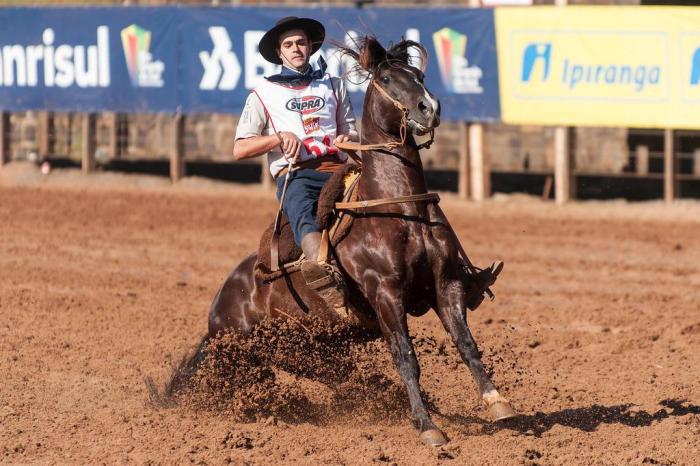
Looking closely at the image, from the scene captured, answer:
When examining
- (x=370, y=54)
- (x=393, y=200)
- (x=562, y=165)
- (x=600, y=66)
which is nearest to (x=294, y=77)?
(x=370, y=54)

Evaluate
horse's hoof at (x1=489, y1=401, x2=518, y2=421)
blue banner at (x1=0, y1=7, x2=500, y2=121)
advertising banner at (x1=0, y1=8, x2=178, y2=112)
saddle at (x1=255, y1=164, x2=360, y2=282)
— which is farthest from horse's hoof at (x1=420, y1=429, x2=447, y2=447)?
advertising banner at (x1=0, y1=8, x2=178, y2=112)

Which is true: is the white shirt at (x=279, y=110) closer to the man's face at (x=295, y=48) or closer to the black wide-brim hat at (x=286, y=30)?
the man's face at (x=295, y=48)

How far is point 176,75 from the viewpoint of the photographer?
16.9 metres

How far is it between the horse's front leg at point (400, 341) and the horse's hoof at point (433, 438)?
65 millimetres

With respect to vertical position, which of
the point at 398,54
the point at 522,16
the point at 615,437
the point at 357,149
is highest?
the point at 522,16

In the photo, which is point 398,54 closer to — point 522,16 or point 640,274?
point 640,274

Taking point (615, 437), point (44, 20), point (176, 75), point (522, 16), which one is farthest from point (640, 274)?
point (44, 20)

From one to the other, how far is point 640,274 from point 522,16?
456 centimetres

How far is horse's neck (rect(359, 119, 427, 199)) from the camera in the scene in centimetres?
623

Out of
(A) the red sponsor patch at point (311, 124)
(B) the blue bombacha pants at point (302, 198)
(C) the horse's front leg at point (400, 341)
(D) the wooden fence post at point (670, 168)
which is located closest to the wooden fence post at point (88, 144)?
(D) the wooden fence post at point (670, 168)

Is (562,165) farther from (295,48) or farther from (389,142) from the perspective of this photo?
(389,142)

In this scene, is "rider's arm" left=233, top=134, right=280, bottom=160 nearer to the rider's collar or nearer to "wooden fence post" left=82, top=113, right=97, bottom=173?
the rider's collar

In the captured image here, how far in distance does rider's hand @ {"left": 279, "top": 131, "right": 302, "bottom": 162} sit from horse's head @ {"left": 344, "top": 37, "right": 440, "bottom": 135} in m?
0.42

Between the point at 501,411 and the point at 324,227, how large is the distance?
4.54 ft
